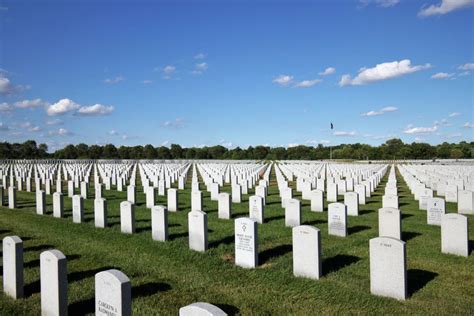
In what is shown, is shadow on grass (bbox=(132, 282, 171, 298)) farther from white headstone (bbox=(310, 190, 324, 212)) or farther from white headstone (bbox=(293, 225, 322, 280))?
white headstone (bbox=(310, 190, 324, 212))

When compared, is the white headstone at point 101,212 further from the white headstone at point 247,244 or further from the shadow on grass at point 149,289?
the shadow on grass at point 149,289

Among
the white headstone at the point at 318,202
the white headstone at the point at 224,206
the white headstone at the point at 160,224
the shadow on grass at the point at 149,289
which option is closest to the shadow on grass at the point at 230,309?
the shadow on grass at the point at 149,289

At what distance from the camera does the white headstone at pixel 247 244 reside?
783cm

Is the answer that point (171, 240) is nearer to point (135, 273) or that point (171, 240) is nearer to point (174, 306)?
point (135, 273)

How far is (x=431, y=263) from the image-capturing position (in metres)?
7.88

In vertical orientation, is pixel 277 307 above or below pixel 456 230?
below

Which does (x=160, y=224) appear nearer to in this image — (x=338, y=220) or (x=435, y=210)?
(x=338, y=220)

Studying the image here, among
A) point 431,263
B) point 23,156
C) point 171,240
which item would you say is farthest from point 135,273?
point 23,156

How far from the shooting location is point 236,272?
7480 mm

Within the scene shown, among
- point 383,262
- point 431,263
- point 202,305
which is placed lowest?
point 431,263

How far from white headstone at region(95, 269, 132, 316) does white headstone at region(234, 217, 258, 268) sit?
3813 mm

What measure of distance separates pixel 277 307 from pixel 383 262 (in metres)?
1.99

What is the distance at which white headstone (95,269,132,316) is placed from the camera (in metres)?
4.25

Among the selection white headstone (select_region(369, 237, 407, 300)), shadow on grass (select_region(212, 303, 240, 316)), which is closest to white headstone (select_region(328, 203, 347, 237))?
white headstone (select_region(369, 237, 407, 300))
